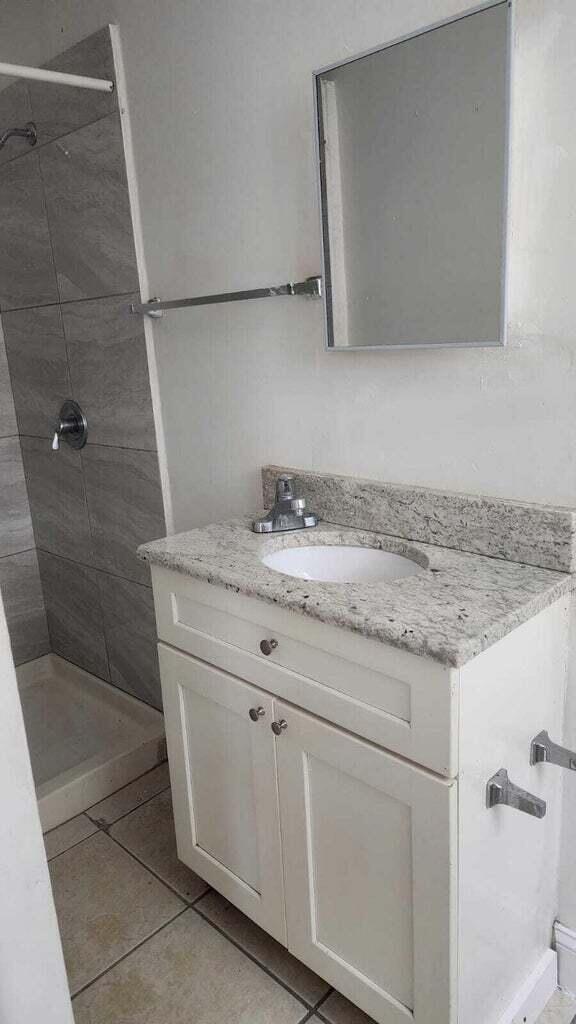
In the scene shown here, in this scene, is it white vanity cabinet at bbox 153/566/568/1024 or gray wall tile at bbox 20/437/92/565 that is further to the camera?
gray wall tile at bbox 20/437/92/565

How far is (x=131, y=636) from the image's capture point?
7.45 ft

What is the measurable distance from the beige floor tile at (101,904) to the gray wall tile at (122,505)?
73 centimetres

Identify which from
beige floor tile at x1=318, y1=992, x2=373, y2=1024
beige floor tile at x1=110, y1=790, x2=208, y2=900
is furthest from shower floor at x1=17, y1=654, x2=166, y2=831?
beige floor tile at x1=318, y1=992, x2=373, y2=1024

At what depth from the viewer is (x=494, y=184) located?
1.16m

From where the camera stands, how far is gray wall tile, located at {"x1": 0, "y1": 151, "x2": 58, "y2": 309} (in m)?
2.13

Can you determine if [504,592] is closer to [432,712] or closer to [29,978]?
[432,712]

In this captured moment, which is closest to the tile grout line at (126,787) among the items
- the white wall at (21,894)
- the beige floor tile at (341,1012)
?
the beige floor tile at (341,1012)

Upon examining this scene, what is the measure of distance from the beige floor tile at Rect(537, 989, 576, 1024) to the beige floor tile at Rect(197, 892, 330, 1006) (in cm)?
40

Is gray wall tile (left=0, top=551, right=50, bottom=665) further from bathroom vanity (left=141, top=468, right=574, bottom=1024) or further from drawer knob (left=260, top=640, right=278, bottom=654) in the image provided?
drawer knob (left=260, top=640, right=278, bottom=654)

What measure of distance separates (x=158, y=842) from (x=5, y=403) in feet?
4.85

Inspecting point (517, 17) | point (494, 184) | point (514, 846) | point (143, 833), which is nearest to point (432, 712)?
point (514, 846)

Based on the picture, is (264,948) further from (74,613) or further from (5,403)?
(5,403)

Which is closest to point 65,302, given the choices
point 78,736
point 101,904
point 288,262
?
point 288,262

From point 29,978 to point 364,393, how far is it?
1.08 metres
